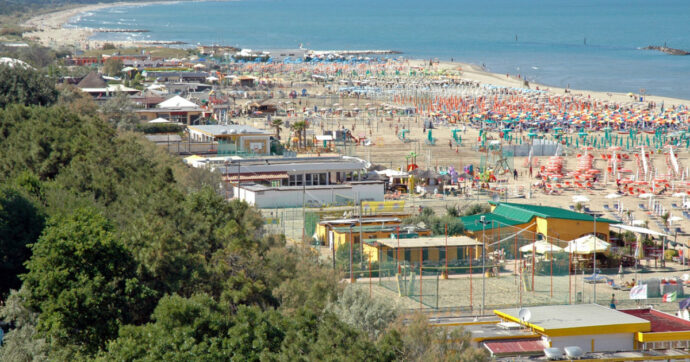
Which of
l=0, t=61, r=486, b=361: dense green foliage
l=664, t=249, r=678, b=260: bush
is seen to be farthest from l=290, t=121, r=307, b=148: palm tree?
l=664, t=249, r=678, b=260: bush

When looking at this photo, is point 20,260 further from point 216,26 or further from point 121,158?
point 216,26

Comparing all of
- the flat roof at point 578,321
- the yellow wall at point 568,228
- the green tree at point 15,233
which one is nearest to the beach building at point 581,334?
the flat roof at point 578,321

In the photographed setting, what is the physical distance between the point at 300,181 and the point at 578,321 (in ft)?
61.7

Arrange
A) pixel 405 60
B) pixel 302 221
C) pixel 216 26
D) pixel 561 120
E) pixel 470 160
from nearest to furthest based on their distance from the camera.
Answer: pixel 302 221, pixel 470 160, pixel 561 120, pixel 405 60, pixel 216 26

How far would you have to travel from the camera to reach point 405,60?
9738 centimetres


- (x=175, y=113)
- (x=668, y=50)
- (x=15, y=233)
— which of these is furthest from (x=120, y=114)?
(x=668, y=50)

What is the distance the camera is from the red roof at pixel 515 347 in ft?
46.1

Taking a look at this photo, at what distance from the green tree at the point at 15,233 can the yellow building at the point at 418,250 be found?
Result: 7.49 m

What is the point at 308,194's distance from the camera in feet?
99.8

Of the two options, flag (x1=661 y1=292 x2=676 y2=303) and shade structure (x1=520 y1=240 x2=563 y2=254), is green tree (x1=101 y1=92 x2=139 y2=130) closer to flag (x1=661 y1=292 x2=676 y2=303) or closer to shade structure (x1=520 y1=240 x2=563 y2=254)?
shade structure (x1=520 y1=240 x2=563 y2=254)

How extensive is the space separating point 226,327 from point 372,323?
2.28 metres

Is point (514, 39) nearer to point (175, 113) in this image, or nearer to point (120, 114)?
point (175, 113)

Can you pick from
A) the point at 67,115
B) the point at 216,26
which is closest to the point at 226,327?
the point at 67,115

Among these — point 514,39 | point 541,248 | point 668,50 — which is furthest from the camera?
point 514,39
